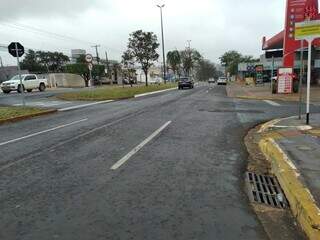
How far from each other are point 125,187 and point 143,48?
4807 centimetres

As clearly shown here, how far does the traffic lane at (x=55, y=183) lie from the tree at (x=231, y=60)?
391 ft

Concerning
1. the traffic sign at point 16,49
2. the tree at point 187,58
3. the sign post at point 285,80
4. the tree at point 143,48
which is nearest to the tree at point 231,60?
the tree at point 187,58

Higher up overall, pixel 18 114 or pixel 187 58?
pixel 187 58

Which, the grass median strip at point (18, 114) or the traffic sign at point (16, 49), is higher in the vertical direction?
the traffic sign at point (16, 49)

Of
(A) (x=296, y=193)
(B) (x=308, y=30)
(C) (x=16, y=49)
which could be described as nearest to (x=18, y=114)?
(C) (x=16, y=49)

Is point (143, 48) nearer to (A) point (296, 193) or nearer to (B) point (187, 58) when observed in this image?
(A) point (296, 193)

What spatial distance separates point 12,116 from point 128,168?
10586 millimetres

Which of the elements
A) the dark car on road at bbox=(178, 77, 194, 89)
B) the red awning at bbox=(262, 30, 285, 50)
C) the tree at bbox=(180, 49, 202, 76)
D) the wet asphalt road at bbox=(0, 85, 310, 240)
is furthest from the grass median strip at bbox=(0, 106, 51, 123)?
the tree at bbox=(180, 49, 202, 76)

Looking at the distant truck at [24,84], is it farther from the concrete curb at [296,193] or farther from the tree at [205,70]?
the tree at [205,70]

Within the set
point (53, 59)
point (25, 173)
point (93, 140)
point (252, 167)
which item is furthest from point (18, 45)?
point (53, 59)

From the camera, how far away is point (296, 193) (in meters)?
5.07

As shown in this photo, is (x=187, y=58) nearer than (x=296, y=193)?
No

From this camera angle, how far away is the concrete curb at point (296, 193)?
13.8 feet

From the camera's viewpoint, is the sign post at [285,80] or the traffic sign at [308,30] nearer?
the traffic sign at [308,30]
